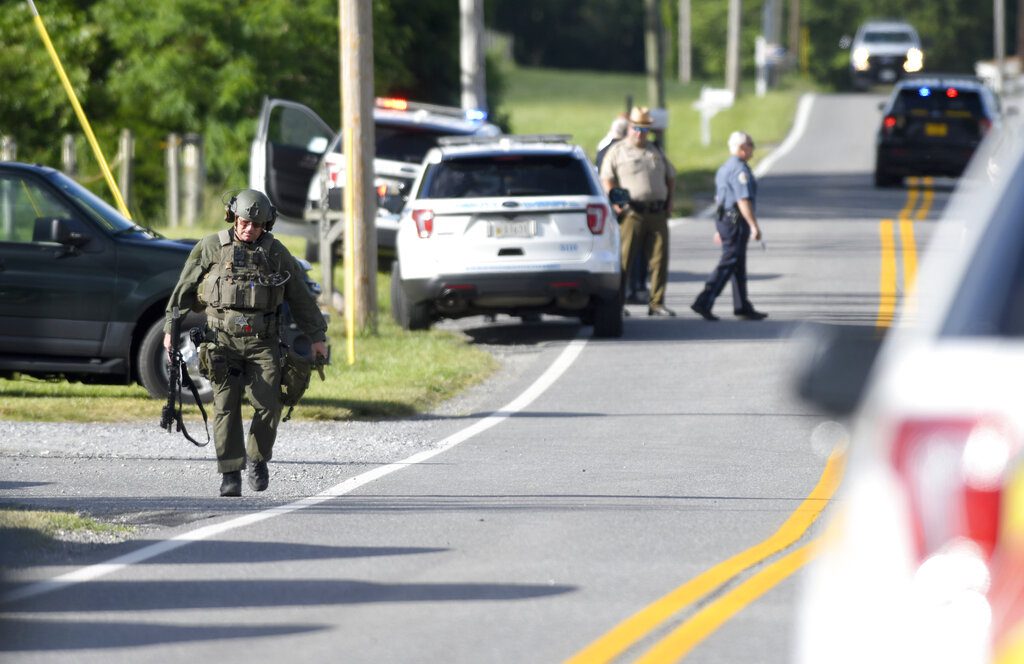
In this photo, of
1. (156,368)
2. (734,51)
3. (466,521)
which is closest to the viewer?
(466,521)

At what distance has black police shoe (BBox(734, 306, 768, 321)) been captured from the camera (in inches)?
730

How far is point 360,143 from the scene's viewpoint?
675 inches

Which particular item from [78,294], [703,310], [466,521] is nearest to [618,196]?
[703,310]

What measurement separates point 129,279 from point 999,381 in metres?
10.9

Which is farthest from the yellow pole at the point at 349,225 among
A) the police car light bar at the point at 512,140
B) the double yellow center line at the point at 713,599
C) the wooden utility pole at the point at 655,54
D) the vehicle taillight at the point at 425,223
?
the wooden utility pole at the point at 655,54

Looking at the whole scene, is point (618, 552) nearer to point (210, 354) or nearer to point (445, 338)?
point (210, 354)

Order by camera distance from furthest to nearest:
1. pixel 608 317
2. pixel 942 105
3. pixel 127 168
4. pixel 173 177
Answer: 1. pixel 942 105
2. pixel 173 177
3. pixel 127 168
4. pixel 608 317

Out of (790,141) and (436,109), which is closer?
(436,109)

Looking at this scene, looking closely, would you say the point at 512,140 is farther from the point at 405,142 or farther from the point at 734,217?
the point at 405,142

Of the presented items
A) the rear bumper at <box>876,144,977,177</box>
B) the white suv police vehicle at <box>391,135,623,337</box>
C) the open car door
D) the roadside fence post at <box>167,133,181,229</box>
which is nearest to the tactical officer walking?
the white suv police vehicle at <box>391,135,623,337</box>

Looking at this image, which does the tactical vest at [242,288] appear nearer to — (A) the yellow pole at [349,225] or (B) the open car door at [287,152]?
(A) the yellow pole at [349,225]

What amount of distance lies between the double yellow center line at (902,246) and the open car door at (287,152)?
233 inches

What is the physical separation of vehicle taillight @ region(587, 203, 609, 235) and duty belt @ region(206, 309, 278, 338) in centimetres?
716

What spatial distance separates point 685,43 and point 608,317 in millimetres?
89370
